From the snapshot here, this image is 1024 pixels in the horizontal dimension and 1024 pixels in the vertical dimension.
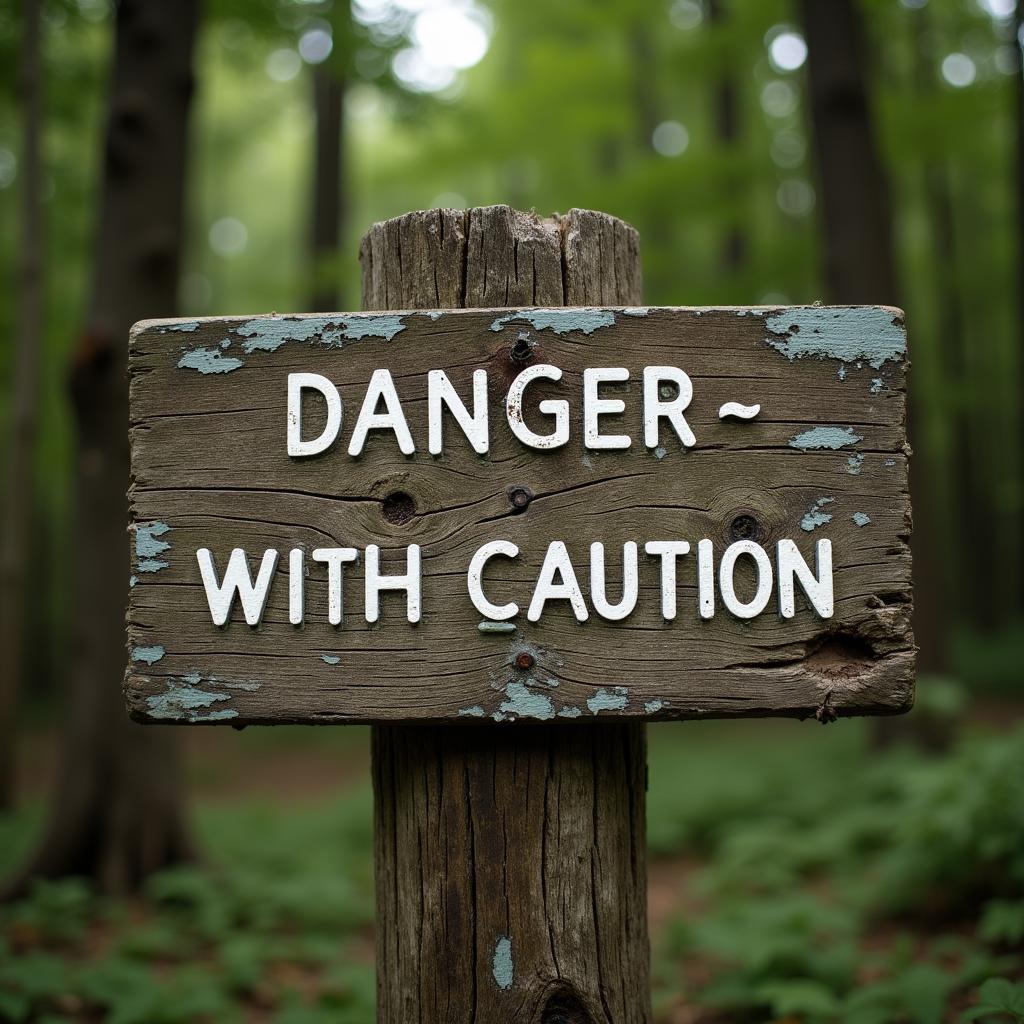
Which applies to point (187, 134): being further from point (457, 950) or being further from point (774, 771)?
point (774, 771)

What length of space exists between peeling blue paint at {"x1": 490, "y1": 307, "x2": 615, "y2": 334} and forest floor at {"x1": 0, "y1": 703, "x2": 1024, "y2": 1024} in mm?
1869

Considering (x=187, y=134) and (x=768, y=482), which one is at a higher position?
(x=187, y=134)

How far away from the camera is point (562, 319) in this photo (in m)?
1.82

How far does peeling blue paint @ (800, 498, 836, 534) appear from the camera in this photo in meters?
1.77

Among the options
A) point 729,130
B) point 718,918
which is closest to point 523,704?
point 718,918

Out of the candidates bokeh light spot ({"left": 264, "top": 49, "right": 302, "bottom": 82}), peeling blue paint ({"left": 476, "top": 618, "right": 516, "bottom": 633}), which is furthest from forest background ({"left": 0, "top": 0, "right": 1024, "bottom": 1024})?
peeling blue paint ({"left": 476, "top": 618, "right": 516, "bottom": 633})

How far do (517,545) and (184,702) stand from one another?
704 millimetres

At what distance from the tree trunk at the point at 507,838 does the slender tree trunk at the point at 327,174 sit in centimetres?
958

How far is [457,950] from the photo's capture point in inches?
74.0
